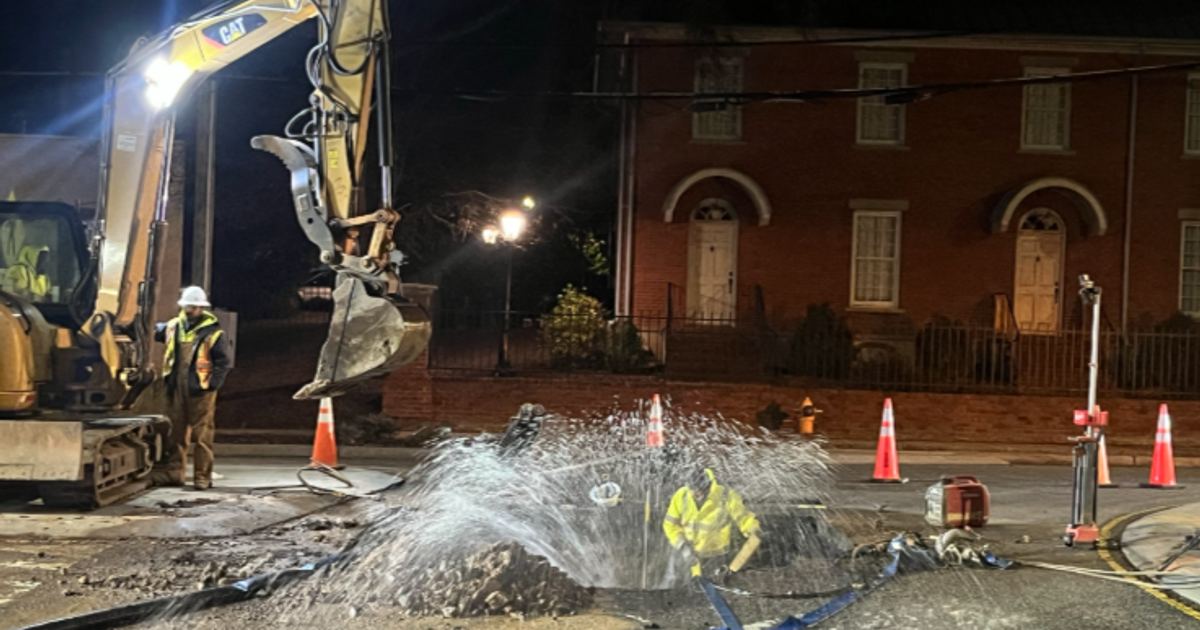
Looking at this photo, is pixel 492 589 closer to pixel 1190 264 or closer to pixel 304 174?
pixel 304 174

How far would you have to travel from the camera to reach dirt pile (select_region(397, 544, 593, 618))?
7043 mm

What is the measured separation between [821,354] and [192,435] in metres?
12.0

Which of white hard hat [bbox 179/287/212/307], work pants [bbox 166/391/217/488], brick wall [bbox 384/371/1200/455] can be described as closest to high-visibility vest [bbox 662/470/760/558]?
work pants [bbox 166/391/217/488]

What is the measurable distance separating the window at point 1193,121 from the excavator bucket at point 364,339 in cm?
2188

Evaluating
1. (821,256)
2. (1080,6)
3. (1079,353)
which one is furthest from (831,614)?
(1080,6)

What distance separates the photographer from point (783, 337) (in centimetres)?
2053

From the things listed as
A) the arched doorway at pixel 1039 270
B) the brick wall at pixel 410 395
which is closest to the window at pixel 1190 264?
the arched doorway at pixel 1039 270

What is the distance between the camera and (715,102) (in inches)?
949

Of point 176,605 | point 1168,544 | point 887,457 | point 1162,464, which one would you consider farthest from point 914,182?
point 176,605

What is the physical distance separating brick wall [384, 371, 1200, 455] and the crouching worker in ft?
35.4

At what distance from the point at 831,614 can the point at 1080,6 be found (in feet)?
73.0

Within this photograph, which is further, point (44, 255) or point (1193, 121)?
point (1193, 121)

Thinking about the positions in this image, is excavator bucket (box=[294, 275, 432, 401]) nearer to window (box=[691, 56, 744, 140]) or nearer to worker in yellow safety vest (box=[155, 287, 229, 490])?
worker in yellow safety vest (box=[155, 287, 229, 490])

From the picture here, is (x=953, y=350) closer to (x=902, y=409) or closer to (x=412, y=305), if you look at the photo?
(x=902, y=409)
